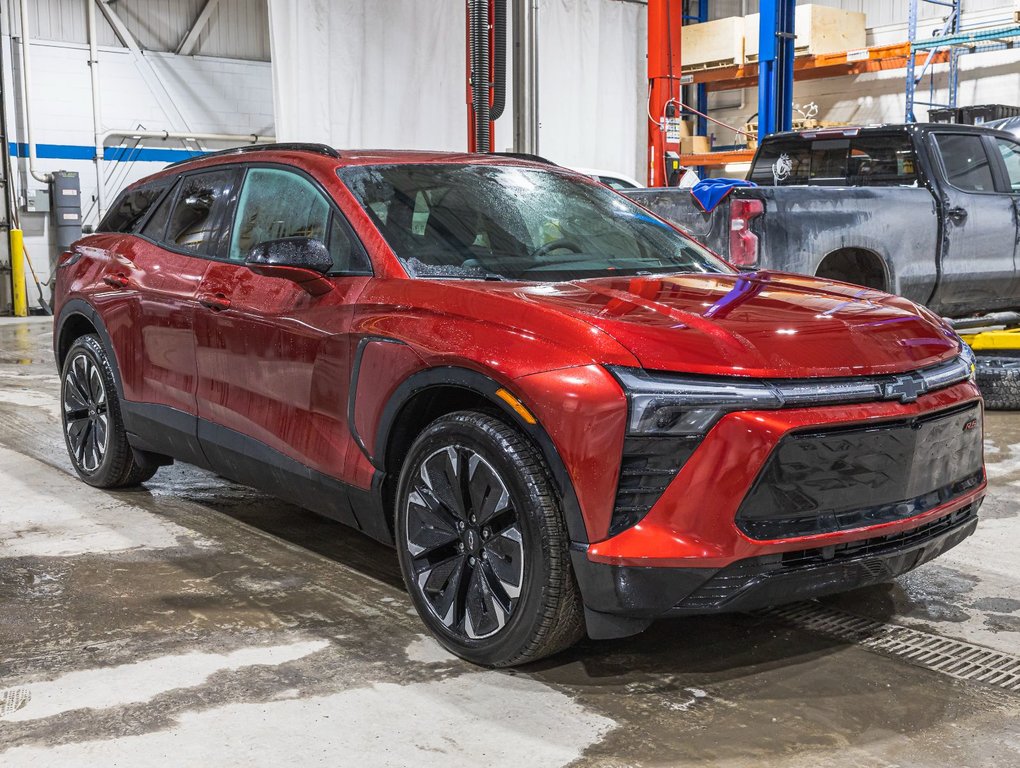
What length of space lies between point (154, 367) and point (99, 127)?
14.5m

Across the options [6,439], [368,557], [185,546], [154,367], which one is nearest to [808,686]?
[368,557]

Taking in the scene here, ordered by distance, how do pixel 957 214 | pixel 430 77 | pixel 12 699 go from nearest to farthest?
pixel 12 699 < pixel 957 214 < pixel 430 77

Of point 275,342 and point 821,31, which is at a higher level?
point 821,31

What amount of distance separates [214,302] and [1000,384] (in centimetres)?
521

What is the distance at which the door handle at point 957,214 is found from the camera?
8133 mm

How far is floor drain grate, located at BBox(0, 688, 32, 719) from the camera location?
2891 mm

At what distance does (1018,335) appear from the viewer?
7602mm

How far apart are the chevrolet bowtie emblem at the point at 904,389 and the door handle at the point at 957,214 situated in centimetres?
561

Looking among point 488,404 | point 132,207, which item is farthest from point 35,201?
point 488,404

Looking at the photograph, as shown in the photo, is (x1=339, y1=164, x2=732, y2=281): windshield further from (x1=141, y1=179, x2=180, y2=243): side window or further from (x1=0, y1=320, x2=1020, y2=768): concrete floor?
(x1=141, y1=179, x2=180, y2=243): side window

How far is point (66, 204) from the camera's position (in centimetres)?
1677

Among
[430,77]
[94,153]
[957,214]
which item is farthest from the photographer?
[94,153]

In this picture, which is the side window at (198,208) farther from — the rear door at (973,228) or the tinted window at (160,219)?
the rear door at (973,228)

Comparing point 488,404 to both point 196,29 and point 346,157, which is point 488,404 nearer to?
point 346,157
